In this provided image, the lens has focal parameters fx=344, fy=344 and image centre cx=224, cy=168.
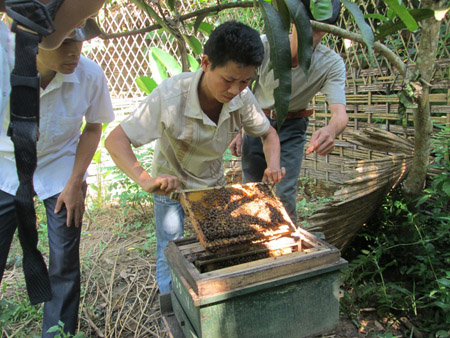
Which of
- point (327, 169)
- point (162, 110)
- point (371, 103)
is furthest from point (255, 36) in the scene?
point (327, 169)

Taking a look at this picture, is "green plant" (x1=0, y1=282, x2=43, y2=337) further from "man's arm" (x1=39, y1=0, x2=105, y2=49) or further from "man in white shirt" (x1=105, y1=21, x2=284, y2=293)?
"man's arm" (x1=39, y1=0, x2=105, y2=49)

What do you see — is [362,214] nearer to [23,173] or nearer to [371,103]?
[371,103]

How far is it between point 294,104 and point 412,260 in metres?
1.65

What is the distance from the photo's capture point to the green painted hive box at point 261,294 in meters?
1.53

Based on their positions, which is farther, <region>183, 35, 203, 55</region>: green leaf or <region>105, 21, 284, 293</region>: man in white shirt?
<region>183, 35, 203, 55</region>: green leaf

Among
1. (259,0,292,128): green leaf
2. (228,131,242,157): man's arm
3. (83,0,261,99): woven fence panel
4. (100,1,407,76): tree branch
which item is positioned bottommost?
(228,131,242,157): man's arm

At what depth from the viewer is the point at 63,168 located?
7.57 ft

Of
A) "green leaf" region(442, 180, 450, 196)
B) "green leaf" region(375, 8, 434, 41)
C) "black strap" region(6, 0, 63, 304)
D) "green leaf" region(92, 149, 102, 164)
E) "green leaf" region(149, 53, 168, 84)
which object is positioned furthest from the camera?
"green leaf" region(92, 149, 102, 164)

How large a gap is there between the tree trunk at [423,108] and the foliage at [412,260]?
12 cm

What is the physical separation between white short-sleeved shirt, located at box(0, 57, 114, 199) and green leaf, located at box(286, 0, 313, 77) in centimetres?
160

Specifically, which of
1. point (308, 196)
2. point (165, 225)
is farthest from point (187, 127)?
point (308, 196)

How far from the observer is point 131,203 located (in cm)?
502

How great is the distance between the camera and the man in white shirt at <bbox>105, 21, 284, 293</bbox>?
77.5 inches

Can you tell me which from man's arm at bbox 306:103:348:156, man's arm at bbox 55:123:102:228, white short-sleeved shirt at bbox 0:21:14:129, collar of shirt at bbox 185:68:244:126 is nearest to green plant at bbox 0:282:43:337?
man's arm at bbox 55:123:102:228
